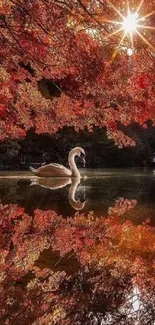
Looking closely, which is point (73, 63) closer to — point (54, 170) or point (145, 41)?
point (145, 41)

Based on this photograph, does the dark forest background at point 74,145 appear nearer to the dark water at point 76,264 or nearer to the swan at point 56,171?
the swan at point 56,171

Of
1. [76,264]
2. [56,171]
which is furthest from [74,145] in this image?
[76,264]

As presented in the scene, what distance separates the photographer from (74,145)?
979 inches

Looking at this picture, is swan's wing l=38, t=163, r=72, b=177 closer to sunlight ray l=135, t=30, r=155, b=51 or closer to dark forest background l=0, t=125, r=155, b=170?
dark forest background l=0, t=125, r=155, b=170

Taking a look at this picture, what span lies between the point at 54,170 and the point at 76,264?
12.2 metres

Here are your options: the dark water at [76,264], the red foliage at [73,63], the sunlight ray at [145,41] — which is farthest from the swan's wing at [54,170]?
the sunlight ray at [145,41]

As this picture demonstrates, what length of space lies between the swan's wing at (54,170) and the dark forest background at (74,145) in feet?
14.4

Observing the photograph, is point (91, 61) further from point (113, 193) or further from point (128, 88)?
point (113, 193)

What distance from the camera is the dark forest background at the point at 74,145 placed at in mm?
22125

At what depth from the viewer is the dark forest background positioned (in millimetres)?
22125

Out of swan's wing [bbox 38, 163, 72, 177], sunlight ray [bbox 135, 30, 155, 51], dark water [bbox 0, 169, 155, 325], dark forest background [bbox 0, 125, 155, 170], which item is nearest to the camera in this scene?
dark water [bbox 0, 169, 155, 325]

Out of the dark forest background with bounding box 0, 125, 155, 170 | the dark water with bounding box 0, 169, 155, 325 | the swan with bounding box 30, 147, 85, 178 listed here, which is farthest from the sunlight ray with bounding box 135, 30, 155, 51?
the dark forest background with bounding box 0, 125, 155, 170

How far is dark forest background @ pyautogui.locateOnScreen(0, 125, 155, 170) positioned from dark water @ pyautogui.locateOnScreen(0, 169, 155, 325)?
13.2 meters

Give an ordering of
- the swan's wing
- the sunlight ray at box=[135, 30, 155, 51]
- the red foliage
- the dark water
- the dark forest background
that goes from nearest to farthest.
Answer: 1. the dark water
2. the red foliage
3. the sunlight ray at box=[135, 30, 155, 51]
4. the swan's wing
5. the dark forest background
